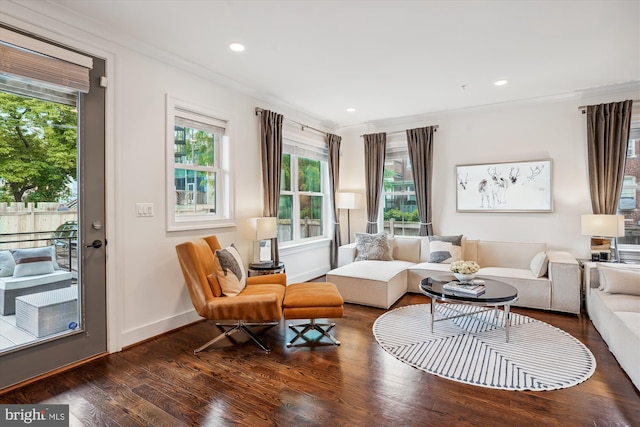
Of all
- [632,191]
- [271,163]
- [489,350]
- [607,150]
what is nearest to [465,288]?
[489,350]

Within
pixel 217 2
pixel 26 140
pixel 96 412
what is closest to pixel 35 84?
pixel 26 140

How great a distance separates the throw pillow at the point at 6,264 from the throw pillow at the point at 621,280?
4.89 meters

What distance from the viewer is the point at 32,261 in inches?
94.8

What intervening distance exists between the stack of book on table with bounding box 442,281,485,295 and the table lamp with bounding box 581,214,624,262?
1844 millimetres

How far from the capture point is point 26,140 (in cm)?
238

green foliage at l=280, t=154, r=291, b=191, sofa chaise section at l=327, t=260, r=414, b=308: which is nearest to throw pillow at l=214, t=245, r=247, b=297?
sofa chaise section at l=327, t=260, r=414, b=308

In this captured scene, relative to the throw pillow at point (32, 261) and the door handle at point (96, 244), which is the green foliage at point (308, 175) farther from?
the throw pillow at point (32, 261)

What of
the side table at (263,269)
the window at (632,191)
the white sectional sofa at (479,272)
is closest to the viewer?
the white sectional sofa at (479,272)

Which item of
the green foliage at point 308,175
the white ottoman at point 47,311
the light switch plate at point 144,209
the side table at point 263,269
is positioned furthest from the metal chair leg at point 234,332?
the green foliage at point 308,175

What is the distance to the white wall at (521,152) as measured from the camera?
4.39 m

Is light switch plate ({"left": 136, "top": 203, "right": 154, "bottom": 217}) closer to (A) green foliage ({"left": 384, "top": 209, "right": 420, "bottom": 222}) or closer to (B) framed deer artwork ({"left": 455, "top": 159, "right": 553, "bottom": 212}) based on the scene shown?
(A) green foliage ({"left": 384, "top": 209, "right": 420, "bottom": 222})

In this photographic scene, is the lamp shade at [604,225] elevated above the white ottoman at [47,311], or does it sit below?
above

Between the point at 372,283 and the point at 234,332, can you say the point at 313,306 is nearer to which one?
the point at 234,332

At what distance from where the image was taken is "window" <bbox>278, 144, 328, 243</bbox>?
514 centimetres
